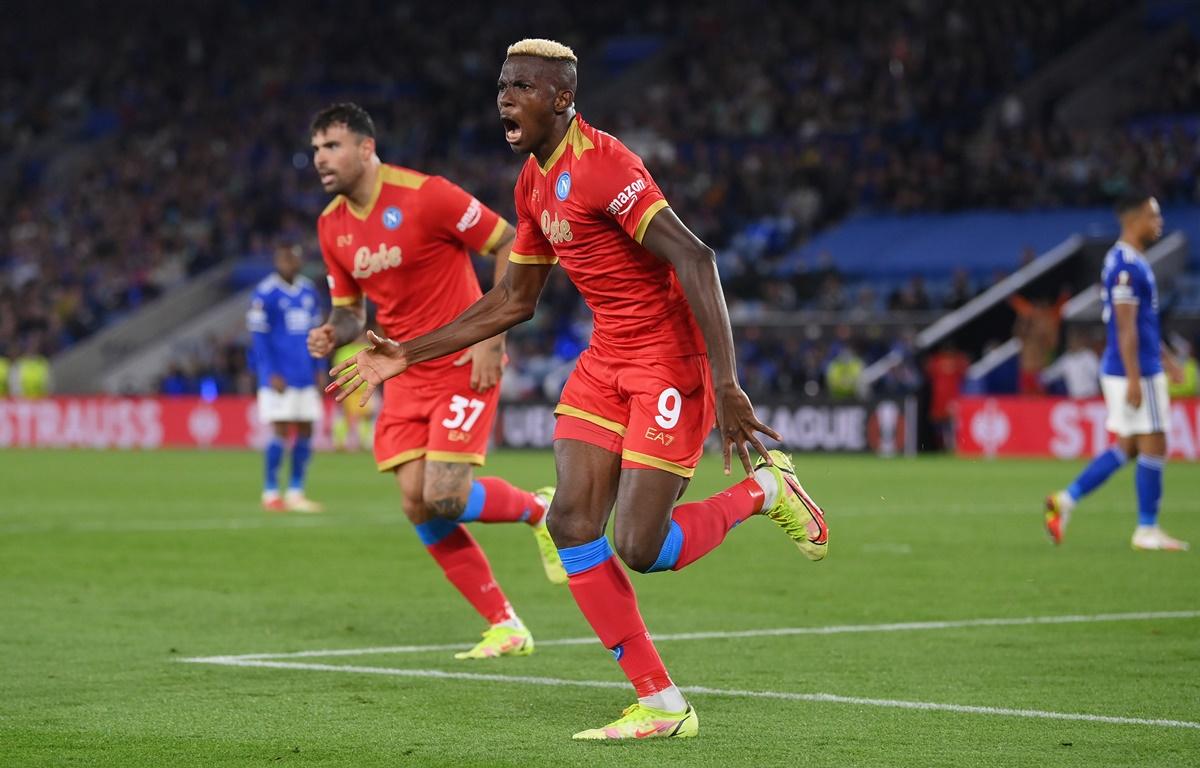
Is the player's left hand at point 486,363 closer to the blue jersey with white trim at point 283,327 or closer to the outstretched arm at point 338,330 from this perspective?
the outstretched arm at point 338,330

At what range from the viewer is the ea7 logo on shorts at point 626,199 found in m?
6.02

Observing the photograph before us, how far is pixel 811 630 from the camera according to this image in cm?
888

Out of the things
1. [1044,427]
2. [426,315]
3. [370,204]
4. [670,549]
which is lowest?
[1044,427]

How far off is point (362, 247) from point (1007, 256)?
26356 millimetres

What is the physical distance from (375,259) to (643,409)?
285 cm

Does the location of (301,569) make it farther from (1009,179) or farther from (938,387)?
(1009,179)

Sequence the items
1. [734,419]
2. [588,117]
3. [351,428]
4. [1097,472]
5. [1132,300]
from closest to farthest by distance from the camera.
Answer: [734,419], [1132,300], [1097,472], [351,428], [588,117]

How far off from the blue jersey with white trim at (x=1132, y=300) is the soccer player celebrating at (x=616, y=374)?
6952 millimetres

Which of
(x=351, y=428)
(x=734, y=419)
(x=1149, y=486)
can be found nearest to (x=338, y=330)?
(x=734, y=419)

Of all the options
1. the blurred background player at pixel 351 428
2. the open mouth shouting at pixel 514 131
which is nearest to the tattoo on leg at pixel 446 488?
the open mouth shouting at pixel 514 131

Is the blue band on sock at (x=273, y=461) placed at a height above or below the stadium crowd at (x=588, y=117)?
below

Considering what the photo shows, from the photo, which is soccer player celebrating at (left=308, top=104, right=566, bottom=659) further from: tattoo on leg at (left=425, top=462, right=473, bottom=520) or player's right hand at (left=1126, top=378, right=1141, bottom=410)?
player's right hand at (left=1126, top=378, right=1141, bottom=410)

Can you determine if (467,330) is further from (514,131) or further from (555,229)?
(514,131)

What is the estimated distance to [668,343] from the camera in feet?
20.6
